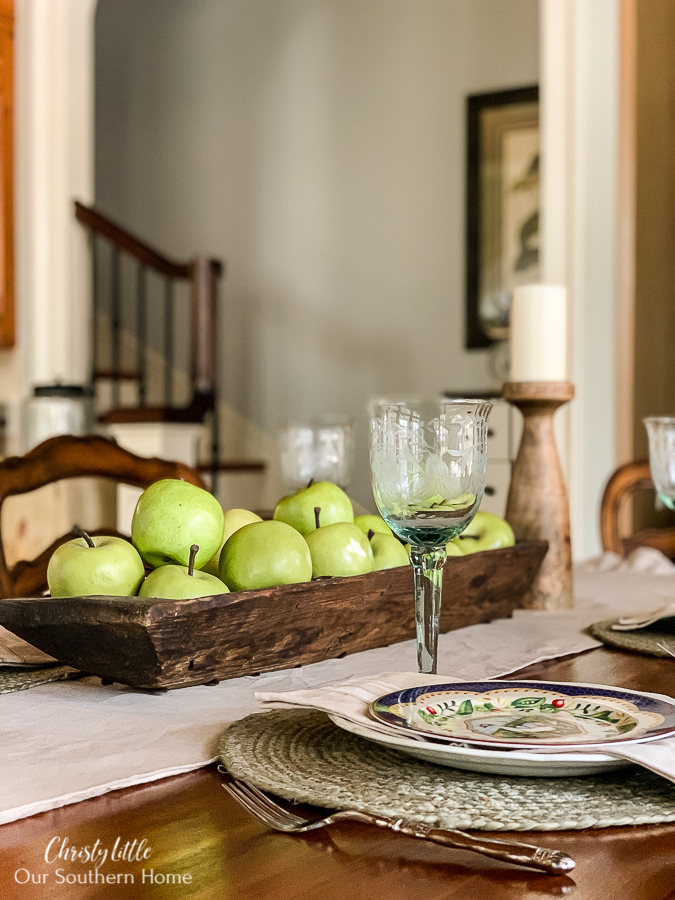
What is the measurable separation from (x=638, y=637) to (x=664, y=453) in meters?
0.28

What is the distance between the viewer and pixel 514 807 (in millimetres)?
470

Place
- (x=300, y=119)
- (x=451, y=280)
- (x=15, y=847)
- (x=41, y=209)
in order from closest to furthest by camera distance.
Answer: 1. (x=15, y=847)
2. (x=41, y=209)
3. (x=451, y=280)
4. (x=300, y=119)

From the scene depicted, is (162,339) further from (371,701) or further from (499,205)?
(371,701)

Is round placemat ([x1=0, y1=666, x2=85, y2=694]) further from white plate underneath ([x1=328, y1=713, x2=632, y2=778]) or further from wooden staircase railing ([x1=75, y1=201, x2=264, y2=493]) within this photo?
wooden staircase railing ([x1=75, y1=201, x2=264, y2=493])

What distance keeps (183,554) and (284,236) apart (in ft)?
14.3

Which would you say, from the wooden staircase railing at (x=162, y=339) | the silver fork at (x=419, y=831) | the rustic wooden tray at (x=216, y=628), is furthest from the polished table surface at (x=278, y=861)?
the wooden staircase railing at (x=162, y=339)

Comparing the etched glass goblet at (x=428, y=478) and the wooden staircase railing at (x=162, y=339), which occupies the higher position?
the wooden staircase railing at (x=162, y=339)

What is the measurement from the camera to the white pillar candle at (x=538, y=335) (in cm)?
118

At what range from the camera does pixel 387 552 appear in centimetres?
93

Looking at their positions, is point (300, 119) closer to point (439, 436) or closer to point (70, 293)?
point (70, 293)

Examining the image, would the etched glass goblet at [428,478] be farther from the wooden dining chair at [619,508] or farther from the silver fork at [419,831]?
the wooden dining chair at [619,508]

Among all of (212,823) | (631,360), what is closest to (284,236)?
(631,360)

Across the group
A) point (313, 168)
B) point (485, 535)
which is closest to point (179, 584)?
point (485, 535)

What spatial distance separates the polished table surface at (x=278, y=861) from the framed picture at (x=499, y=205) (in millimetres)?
3847
